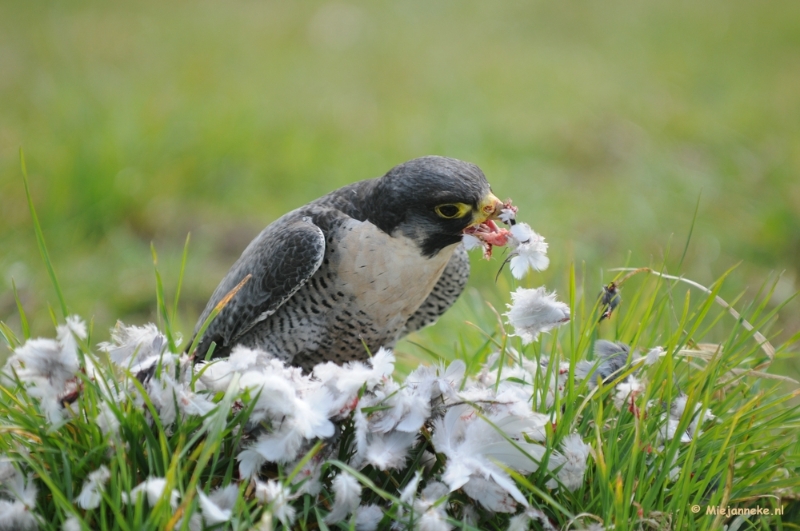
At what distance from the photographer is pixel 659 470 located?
7.38 ft

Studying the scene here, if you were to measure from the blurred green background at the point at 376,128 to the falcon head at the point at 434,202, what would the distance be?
0.97 meters

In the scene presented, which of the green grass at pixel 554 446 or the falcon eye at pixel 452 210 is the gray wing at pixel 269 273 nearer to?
the falcon eye at pixel 452 210

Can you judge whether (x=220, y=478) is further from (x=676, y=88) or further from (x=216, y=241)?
(x=676, y=88)

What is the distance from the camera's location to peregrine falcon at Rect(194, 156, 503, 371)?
8.46 ft

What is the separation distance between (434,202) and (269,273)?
0.67 meters

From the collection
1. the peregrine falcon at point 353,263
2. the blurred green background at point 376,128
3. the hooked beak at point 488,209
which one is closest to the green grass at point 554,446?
the hooked beak at point 488,209

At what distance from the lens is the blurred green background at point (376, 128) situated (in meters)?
5.35

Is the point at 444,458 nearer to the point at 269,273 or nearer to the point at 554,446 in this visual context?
the point at 554,446

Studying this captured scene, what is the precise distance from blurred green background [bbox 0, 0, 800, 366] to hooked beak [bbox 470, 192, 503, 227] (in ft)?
3.13

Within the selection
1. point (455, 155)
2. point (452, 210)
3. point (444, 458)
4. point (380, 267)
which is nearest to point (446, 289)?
point (380, 267)

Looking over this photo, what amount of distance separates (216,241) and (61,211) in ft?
3.73

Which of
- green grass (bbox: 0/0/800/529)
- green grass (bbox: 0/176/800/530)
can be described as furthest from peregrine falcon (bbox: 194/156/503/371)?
green grass (bbox: 0/176/800/530)

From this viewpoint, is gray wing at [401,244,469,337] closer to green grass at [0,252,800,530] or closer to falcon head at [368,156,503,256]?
falcon head at [368,156,503,256]

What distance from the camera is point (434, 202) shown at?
2553mm
